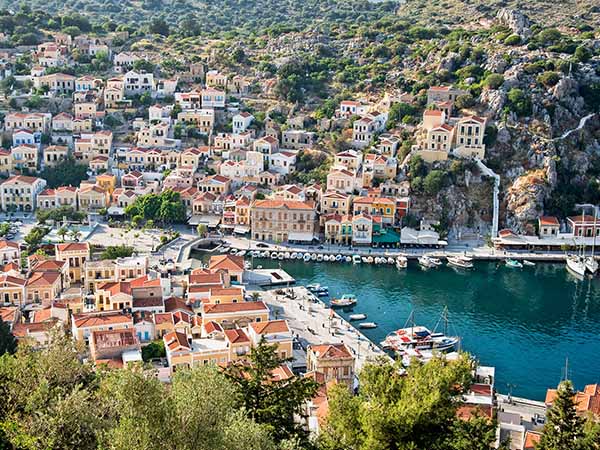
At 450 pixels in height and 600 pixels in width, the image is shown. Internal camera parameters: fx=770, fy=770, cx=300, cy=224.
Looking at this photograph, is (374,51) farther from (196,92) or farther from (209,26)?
(209,26)

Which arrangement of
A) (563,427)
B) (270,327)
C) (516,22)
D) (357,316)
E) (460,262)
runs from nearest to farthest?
(563,427), (270,327), (357,316), (460,262), (516,22)

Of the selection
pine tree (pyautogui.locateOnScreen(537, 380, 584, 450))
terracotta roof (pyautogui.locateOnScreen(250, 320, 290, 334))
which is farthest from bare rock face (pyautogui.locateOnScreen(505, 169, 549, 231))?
pine tree (pyautogui.locateOnScreen(537, 380, 584, 450))

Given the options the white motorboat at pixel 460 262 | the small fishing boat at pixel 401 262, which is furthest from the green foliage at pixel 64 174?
the white motorboat at pixel 460 262

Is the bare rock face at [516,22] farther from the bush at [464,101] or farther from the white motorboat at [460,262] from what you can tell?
the white motorboat at [460,262]

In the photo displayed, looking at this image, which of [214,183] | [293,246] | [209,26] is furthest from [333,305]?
[209,26]

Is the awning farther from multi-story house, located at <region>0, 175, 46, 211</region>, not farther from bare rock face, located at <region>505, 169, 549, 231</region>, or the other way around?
multi-story house, located at <region>0, 175, 46, 211</region>

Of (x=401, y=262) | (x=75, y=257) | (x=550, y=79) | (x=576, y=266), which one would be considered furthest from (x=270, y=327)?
(x=550, y=79)

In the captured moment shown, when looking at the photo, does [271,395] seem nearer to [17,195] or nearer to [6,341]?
[6,341]
